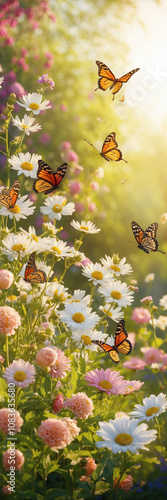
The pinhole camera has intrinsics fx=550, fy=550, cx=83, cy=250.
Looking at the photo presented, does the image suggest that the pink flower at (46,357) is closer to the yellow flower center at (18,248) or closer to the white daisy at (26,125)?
the yellow flower center at (18,248)

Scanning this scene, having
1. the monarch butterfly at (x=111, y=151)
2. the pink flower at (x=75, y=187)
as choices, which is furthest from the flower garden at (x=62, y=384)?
the pink flower at (x=75, y=187)

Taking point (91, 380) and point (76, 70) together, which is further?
point (76, 70)

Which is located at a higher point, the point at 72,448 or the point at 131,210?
the point at 131,210

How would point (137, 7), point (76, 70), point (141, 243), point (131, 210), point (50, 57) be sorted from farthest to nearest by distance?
1. point (137, 7)
2. point (76, 70)
3. point (50, 57)
4. point (131, 210)
5. point (141, 243)

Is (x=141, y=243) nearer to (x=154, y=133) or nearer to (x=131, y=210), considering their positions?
(x=131, y=210)

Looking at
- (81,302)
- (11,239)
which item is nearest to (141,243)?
(81,302)

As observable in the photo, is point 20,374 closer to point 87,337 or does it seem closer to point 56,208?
point 87,337

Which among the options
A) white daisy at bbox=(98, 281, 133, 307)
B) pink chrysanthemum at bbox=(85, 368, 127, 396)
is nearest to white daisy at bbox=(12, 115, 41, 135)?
white daisy at bbox=(98, 281, 133, 307)
